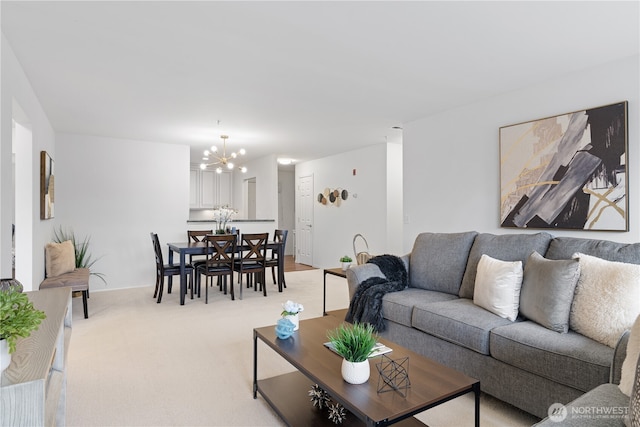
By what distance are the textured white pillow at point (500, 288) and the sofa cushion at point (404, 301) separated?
36 cm

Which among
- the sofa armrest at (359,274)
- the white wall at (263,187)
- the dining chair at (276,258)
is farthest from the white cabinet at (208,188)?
the sofa armrest at (359,274)

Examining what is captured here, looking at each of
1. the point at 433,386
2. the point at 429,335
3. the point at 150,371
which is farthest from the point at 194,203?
the point at 433,386

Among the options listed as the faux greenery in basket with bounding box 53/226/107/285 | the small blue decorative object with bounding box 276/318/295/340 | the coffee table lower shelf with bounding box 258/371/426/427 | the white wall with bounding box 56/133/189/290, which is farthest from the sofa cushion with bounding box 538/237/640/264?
the faux greenery in basket with bounding box 53/226/107/285

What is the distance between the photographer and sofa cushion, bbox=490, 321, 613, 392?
5.53 ft

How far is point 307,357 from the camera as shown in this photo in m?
1.82

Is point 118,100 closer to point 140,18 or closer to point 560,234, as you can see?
point 140,18

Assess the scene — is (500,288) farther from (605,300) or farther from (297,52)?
(297,52)

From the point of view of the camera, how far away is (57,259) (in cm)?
402

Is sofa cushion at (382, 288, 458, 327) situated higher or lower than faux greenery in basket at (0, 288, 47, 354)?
lower

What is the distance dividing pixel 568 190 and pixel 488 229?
0.82 m

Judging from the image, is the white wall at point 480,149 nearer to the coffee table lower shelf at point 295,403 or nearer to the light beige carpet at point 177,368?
the light beige carpet at point 177,368

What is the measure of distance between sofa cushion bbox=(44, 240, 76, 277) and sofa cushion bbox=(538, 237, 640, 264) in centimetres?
480

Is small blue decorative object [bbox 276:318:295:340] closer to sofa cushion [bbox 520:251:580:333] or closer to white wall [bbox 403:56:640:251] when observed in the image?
sofa cushion [bbox 520:251:580:333]

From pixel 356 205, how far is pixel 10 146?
15.9ft
